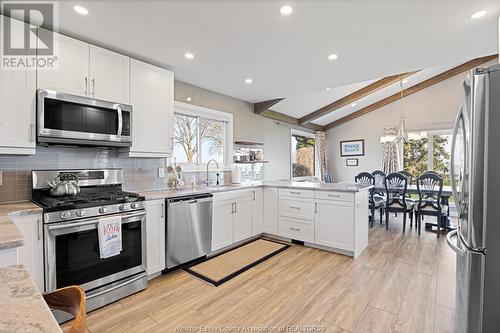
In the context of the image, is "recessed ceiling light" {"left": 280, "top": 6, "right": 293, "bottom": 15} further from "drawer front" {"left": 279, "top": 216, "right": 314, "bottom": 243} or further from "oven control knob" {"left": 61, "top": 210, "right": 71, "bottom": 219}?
"drawer front" {"left": 279, "top": 216, "right": 314, "bottom": 243}

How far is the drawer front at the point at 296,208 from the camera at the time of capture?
146 inches

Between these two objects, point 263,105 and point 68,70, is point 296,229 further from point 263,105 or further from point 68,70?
point 68,70

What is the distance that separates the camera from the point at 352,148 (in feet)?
25.4

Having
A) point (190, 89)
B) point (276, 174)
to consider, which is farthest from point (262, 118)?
point (190, 89)

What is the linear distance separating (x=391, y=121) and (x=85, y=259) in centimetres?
756

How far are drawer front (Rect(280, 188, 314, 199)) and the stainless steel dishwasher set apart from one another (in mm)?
1320

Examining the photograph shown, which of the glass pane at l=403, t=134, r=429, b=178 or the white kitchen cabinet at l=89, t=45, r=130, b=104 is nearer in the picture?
the white kitchen cabinet at l=89, t=45, r=130, b=104

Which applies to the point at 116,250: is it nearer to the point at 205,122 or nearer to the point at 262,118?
the point at 205,122

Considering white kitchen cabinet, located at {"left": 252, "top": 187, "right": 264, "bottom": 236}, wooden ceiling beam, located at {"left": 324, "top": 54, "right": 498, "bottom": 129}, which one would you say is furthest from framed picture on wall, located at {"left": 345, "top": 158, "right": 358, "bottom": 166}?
white kitchen cabinet, located at {"left": 252, "top": 187, "right": 264, "bottom": 236}

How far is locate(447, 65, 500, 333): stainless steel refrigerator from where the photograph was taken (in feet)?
4.33

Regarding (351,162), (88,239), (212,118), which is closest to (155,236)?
(88,239)

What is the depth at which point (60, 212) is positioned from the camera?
199cm

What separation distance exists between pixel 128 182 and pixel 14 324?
8.46 ft

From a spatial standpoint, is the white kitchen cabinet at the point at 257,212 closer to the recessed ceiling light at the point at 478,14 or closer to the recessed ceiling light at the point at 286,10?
the recessed ceiling light at the point at 286,10
